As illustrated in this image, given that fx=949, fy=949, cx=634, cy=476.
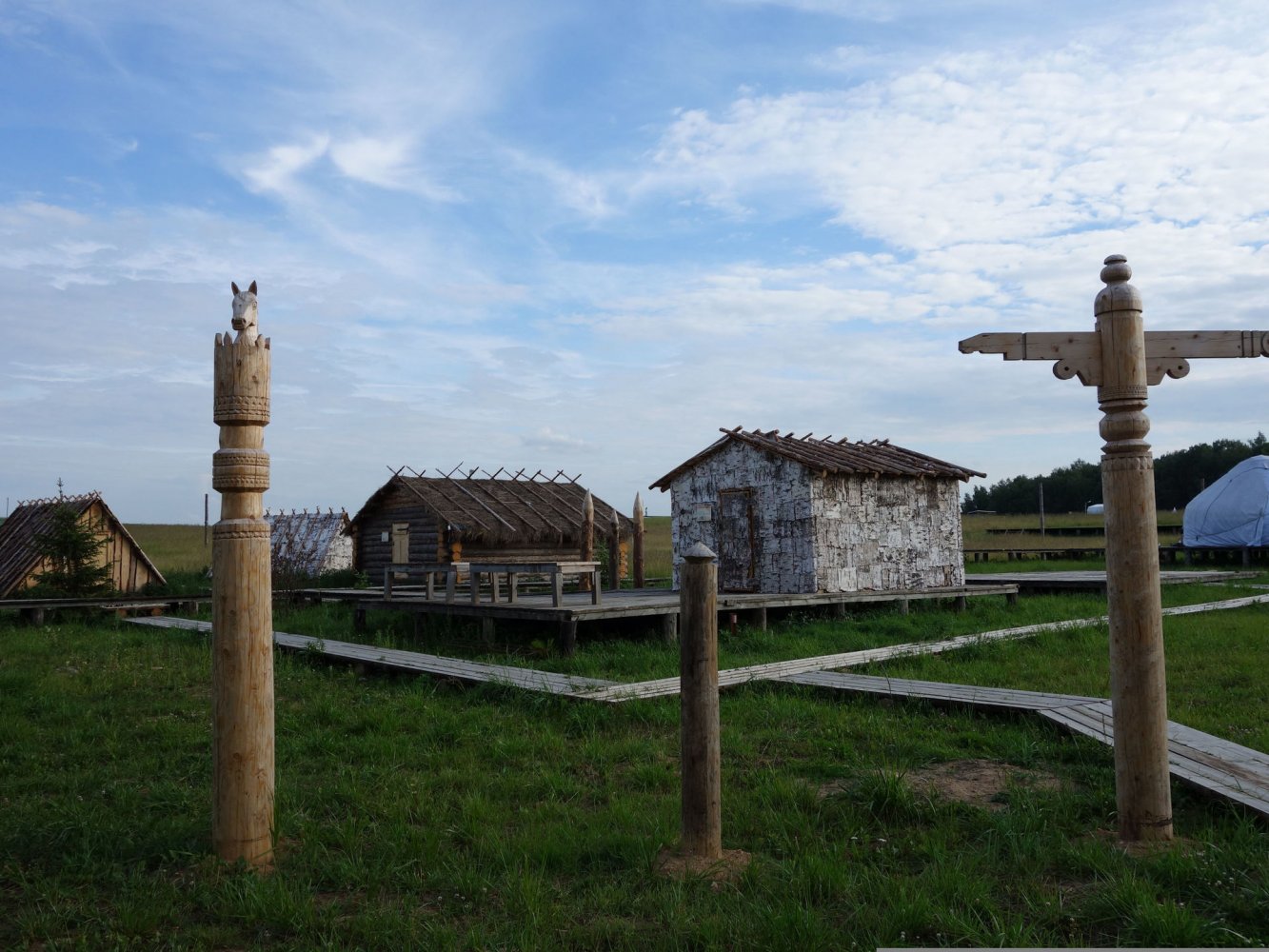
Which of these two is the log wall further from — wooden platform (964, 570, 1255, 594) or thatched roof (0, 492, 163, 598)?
thatched roof (0, 492, 163, 598)

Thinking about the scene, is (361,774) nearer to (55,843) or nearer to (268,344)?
(55,843)

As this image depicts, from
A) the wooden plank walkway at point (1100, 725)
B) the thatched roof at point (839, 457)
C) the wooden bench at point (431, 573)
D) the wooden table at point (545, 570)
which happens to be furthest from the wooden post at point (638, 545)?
the wooden plank walkway at point (1100, 725)

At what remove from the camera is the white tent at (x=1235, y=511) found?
98.8 ft

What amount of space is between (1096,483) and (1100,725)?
77.4 m

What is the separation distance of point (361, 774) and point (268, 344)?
2972mm

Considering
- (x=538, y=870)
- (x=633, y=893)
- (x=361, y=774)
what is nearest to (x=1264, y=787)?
(x=633, y=893)

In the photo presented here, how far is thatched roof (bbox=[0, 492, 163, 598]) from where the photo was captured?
21.4 m

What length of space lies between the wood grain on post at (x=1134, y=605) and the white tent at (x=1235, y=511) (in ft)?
100

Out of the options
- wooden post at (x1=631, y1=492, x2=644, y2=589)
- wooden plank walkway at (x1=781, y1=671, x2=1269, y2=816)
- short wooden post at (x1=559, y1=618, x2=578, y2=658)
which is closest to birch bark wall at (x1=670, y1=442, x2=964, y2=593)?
wooden post at (x1=631, y1=492, x2=644, y2=589)

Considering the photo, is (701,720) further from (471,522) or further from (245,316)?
(471,522)

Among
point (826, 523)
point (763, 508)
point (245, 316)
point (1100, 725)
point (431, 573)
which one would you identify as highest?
point (245, 316)

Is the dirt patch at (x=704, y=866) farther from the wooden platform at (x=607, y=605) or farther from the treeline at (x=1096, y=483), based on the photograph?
the treeline at (x=1096, y=483)

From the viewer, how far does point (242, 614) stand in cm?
479

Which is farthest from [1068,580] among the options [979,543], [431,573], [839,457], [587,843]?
[979,543]
